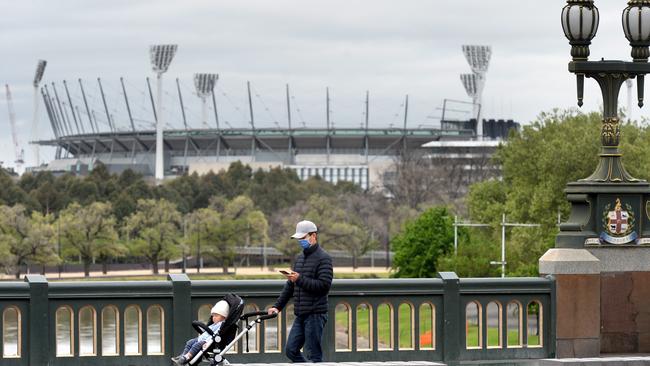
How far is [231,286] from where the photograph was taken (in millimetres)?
20156

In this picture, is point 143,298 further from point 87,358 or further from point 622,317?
point 622,317

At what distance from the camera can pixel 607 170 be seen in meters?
21.8

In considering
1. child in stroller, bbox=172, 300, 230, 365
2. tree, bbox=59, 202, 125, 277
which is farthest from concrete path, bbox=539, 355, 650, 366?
tree, bbox=59, 202, 125, 277

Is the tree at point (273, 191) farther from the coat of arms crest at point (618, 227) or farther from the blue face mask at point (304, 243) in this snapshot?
the blue face mask at point (304, 243)

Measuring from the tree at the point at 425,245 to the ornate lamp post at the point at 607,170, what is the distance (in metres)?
70.6

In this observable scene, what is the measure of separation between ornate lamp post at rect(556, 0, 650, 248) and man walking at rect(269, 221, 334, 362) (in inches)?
170

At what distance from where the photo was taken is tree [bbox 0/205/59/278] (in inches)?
4980

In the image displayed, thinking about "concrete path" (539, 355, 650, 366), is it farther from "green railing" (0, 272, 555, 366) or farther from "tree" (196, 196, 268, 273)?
"tree" (196, 196, 268, 273)

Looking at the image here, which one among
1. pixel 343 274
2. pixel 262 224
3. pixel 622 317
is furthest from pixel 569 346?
pixel 262 224

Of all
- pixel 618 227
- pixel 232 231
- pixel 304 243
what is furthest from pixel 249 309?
pixel 232 231

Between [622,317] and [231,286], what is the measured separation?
5.35m

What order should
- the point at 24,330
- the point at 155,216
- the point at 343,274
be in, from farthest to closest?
the point at 155,216 → the point at 343,274 → the point at 24,330

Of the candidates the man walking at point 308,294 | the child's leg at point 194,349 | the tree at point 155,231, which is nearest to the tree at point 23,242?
the tree at point 155,231

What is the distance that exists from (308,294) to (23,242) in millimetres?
112950
